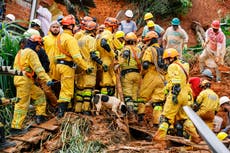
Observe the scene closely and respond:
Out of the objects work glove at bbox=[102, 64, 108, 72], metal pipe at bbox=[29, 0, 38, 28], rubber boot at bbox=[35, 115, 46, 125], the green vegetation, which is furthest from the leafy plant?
the green vegetation

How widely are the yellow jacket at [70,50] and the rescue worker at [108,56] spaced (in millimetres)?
757

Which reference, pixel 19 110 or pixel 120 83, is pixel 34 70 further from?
pixel 120 83

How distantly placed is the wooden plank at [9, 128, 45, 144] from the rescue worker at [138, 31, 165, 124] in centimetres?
266

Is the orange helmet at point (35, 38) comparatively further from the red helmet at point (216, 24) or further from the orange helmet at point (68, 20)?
the red helmet at point (216, 24)

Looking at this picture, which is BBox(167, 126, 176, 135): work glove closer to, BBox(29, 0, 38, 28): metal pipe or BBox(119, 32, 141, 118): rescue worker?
BBox(119, 32, 141, 118): rescue worker

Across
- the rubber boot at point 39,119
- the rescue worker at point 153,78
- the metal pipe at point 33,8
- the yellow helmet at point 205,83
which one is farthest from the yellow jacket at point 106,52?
the metal pipe at point 33,8

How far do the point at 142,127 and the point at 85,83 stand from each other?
64.1 inches

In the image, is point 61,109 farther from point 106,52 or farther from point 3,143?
point 106,52

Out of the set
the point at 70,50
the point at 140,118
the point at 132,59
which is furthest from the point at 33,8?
the point at 140,118

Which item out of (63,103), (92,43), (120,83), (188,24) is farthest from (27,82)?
(188,24)

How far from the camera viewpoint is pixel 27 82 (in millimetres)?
7176

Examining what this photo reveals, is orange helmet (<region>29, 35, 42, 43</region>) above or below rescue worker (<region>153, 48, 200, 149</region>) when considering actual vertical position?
above

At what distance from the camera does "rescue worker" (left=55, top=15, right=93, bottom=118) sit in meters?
7.68

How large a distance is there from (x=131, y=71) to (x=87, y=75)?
126 centimetres
